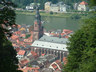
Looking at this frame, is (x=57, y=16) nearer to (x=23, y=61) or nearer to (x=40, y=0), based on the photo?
(x=40, y=0)

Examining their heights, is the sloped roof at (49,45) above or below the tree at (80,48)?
below

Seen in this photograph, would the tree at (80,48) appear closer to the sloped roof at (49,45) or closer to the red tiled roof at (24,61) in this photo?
the red tiled roof at (24,61)

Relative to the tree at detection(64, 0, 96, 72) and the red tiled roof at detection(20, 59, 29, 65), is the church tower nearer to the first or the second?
the red tiled roof at detection(20, 59, 29, 65)

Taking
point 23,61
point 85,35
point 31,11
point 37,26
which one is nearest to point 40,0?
point 31,11

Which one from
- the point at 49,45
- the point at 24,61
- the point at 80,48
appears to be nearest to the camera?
the point at 80,48

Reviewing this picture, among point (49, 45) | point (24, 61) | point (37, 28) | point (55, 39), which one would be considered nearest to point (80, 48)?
point (24, 61)

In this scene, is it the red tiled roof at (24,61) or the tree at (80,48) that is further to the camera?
the red tiled roof at (24,61)

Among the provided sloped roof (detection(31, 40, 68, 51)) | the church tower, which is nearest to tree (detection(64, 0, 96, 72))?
sloped roof (detection(31, 40, 68, 51))

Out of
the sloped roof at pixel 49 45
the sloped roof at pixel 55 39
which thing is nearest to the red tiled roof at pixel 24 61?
the sloped roof at pixel 49 45

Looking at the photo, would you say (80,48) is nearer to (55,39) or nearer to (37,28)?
(55,39)

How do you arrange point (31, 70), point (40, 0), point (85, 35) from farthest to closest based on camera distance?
point (40, 0) → point (31, 70) → point (85, 35)

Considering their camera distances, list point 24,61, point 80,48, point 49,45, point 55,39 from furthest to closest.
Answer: point 55,39, point 49,45, point 24,61, point 80,48
